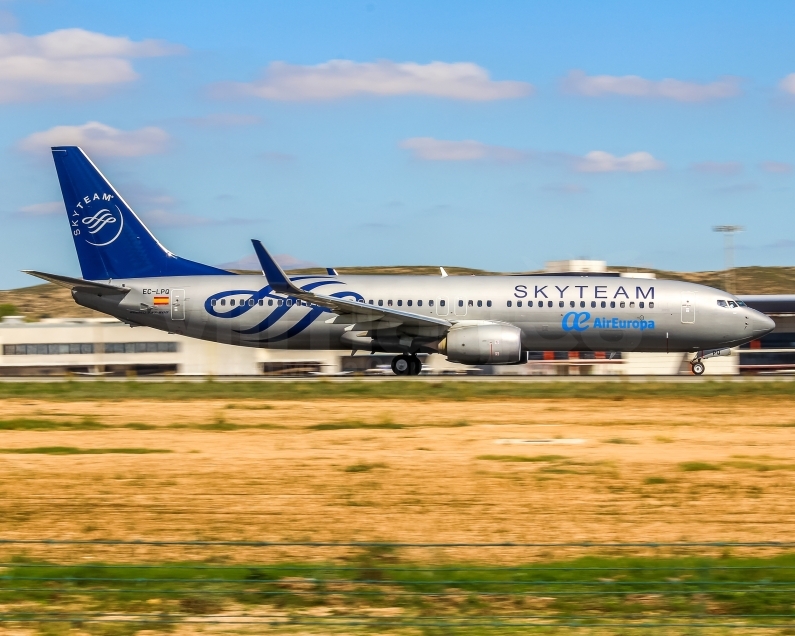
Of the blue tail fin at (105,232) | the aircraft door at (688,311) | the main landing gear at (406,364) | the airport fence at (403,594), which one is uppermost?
the blue tail fin at (105,232)

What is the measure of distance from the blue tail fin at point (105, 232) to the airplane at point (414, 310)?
0.08 m

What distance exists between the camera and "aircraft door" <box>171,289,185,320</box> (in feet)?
120

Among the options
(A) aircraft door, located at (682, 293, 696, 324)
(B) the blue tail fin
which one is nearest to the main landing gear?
(B) the blue tail fin

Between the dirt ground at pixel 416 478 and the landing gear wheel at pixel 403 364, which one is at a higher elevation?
the landing gear wheel at pixel 403 364

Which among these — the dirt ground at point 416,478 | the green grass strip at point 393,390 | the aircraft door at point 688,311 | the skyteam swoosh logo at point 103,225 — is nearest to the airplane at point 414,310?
the aircraft door at point 688,311

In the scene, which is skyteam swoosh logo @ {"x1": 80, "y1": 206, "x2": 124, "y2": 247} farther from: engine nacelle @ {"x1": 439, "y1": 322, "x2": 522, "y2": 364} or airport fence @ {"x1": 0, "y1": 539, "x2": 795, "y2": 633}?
airport fence @ {"x1": 0, "y1": 539, "x2": 795, "y2": 633}

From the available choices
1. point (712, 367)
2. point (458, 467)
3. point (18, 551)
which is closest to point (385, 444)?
point (458, 467)

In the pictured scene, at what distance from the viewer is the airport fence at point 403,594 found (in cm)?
913

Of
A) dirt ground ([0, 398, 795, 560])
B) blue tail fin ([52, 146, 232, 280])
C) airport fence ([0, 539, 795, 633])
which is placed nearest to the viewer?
airport fence ([0, 539, 795, 633])

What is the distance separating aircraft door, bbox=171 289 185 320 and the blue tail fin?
1460 mm

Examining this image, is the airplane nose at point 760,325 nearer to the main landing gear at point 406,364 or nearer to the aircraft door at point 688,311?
the aircraft door at point 688,311

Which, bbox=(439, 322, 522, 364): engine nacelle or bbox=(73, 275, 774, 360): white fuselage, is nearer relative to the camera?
bbox=(439, 322, 522, 364): engine nacelle

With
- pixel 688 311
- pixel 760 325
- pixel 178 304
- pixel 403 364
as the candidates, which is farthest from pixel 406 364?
pixel 760 325

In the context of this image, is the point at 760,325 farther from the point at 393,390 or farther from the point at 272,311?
the point at 272,311
